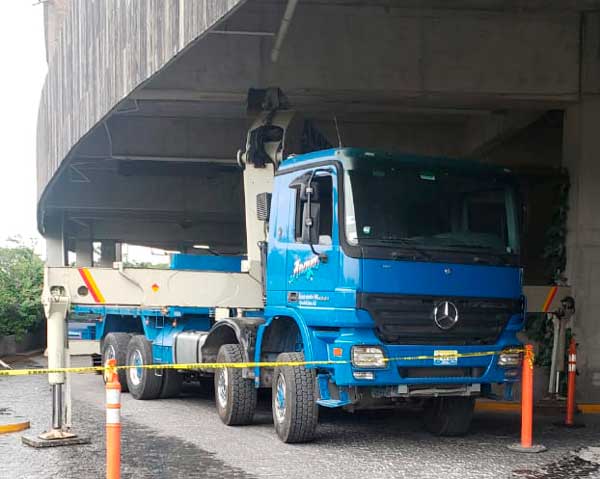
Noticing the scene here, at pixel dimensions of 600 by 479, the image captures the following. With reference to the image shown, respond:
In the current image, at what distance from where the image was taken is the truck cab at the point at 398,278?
355 inches

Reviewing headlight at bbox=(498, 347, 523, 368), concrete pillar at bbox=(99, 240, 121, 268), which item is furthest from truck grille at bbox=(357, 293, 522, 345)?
concrete pillar at bbox=(99, 240, 121, 268)

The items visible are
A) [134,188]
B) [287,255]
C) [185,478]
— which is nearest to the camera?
[185,478]

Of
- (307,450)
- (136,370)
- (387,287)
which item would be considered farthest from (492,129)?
(307,450)

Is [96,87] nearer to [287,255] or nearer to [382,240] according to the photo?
[287,255]

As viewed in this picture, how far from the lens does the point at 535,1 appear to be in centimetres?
1415

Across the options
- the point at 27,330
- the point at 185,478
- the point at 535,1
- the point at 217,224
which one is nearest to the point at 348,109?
the point at 535,1

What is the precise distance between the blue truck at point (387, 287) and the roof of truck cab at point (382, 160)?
15 mm

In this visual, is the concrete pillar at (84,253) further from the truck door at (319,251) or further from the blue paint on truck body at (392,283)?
the blue paint on truck body at (392,283)

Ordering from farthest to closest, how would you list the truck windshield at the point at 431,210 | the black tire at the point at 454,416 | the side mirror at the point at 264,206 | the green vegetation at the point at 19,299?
the green vegetation at the point at 19,299
the side mirror at the point at 264,206
the black tire at the point at 454,416
the truck windshield at the point at 431,210

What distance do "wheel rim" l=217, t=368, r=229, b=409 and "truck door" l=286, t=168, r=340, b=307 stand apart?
1635mm

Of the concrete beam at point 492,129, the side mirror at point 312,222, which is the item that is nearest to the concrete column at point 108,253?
the concrete beam at point 492,129

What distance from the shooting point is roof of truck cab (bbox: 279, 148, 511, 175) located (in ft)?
30.5

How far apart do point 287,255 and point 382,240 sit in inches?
52.2

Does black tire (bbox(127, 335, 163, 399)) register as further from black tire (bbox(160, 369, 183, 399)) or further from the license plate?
the license plate
